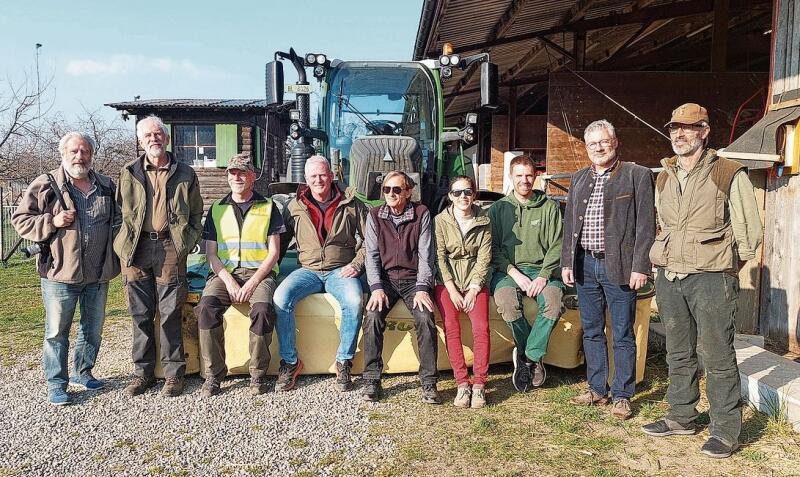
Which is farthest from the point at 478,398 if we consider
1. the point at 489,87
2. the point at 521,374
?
the point at 489,87

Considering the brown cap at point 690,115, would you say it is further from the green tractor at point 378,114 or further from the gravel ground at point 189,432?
the green tractor at point 378,114

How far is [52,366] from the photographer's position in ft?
13.7

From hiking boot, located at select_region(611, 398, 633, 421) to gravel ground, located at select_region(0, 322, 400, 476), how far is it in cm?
149

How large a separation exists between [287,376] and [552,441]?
1888 mm

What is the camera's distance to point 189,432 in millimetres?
3691

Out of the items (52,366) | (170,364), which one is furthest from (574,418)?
(52,366)

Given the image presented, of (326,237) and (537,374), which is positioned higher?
(326,237)

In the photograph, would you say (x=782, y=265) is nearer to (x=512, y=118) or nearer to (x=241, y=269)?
(x=241, y=269)

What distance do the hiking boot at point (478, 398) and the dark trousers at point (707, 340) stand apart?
119cm

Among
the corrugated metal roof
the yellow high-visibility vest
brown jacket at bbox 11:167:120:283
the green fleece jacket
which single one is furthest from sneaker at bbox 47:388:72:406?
the corrugated metal roof

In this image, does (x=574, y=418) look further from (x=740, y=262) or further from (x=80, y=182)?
(x=80, y=182)

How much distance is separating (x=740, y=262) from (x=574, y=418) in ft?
4.43

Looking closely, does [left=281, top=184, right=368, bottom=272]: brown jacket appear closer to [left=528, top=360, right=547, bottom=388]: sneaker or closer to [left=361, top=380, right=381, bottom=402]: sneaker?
[left=361, top=380, right=381, bottom=402]: sneaker

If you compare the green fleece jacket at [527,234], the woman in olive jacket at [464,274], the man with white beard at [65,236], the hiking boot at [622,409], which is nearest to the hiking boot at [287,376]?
the woman in olive jacket at [464,274]
